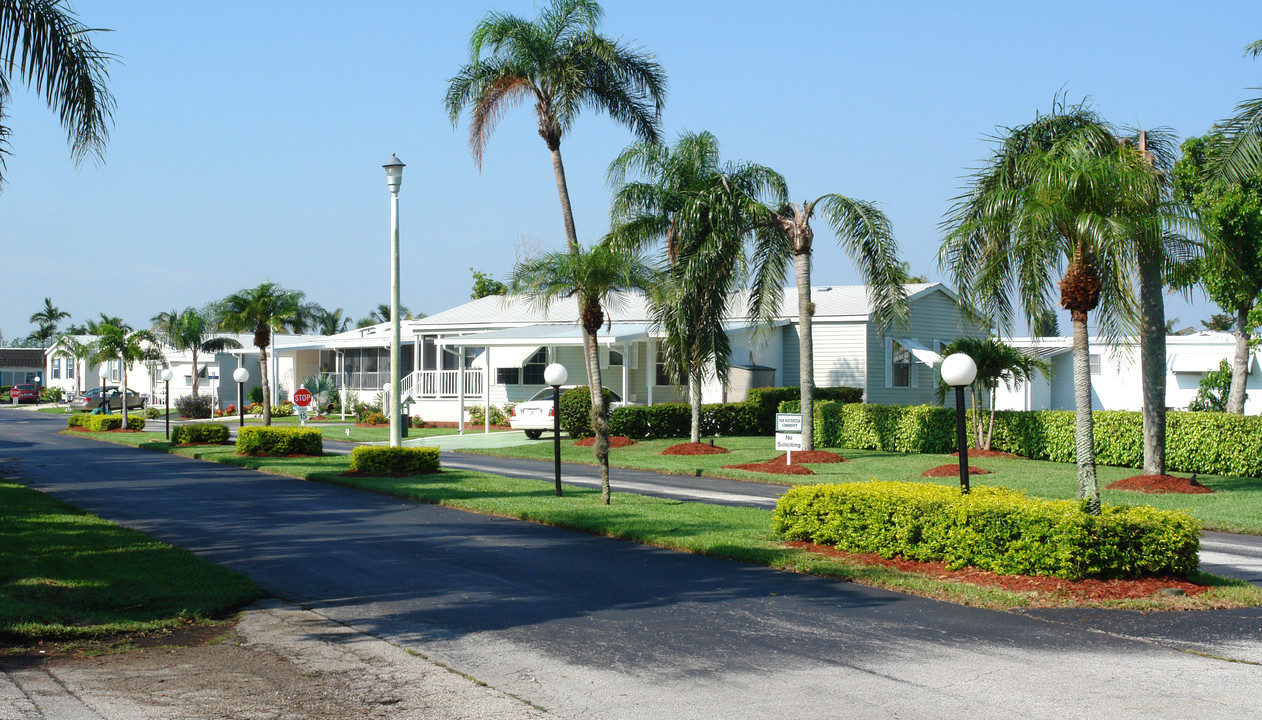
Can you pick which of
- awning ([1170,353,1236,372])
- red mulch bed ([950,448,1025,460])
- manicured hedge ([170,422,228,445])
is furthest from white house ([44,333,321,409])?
awning ([1170,353,1236,372])

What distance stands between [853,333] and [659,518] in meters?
19.5

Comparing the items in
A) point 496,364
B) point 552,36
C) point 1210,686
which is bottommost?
point 1210,686

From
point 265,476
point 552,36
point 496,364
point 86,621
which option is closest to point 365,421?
point 496,364

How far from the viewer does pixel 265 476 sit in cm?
1820

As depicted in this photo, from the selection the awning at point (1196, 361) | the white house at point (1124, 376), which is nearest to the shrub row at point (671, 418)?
the white house at point (1124, 376)

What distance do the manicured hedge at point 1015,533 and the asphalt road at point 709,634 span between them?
784 mm

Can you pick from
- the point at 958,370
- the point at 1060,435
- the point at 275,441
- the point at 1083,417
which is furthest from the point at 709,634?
the point at 275,441

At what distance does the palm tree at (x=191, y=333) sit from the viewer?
4606 cm

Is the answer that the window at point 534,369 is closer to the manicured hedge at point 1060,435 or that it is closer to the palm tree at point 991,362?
the manicured hedge at point 1060,435

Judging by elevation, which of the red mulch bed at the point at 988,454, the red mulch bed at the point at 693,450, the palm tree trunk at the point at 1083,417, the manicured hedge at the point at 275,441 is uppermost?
the palm tree trunk at the point at 1083,417

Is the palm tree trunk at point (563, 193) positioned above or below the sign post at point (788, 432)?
above

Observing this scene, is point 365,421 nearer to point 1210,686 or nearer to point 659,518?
point 659,518

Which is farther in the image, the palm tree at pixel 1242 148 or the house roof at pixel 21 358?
the house roof at pixel 21 358

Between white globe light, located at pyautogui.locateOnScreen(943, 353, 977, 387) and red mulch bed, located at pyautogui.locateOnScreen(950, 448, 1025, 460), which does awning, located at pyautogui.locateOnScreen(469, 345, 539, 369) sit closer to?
red mulch bed, located at pyautogui.locateOnScreen(950, 448, 1025, 460)
